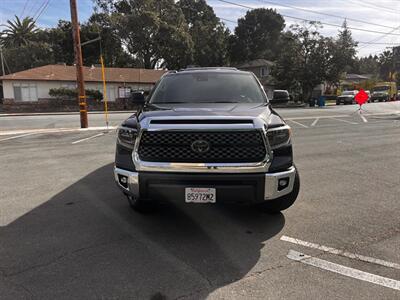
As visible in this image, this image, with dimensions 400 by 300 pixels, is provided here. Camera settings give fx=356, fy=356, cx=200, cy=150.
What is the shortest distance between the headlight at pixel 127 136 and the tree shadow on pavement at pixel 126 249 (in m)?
0.85

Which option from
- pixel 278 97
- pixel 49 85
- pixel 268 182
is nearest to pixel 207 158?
pixel 268 182

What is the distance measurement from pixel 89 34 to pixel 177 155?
49168 mm

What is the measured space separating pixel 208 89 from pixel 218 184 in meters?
2.01

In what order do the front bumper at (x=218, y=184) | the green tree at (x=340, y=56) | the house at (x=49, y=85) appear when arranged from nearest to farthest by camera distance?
the front bumper at (x=218, y=184) < the house at (x=49, y=85) < the green tree at (x=340, y=56)

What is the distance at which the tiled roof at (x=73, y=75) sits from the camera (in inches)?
1406

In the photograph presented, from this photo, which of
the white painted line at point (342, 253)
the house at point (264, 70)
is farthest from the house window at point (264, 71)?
the white painted line at point (342, 253)

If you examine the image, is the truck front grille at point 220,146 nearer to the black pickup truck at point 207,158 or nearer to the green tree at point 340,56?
the black pickup truck at point 207,158

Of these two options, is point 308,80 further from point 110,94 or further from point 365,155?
point 365,155

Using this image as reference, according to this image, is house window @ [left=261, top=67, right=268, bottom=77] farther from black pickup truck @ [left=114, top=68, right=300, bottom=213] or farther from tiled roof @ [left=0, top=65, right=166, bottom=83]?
black pickup truck @ [left=114, top=68, right=300, bottom=213]

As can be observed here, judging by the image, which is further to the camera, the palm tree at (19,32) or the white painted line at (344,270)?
the palm tree at (19,32)

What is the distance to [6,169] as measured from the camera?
7566 mm

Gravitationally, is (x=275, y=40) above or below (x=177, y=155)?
above

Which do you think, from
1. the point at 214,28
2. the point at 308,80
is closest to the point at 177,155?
the point at 308,80

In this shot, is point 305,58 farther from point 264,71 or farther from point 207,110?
point 207,110
